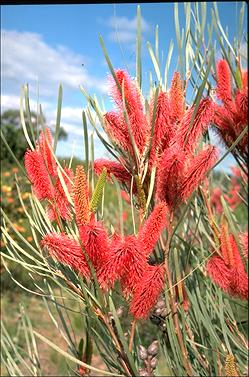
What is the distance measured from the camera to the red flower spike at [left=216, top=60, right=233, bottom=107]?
0.55 metres

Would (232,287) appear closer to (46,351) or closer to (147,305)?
(147,305)

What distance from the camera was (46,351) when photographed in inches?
84.3

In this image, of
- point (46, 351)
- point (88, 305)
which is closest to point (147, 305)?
point (88, 305)

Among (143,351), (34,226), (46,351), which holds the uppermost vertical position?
(34,226)

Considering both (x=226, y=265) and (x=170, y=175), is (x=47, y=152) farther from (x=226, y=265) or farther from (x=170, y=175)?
(x=226, y=265)

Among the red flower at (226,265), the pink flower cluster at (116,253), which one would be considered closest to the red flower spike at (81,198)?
the pink flower cluster at (116,253)

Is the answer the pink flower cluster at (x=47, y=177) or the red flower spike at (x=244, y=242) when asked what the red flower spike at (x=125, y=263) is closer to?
the pink flower cluster at (x=47, y=177)

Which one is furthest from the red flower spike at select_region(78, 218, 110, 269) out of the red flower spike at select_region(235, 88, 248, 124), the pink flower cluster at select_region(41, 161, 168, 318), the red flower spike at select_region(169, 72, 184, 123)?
the red flower spike at select_region(235, 88, 248, 124)

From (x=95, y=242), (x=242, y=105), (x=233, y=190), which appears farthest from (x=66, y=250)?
(x=233, y=190)

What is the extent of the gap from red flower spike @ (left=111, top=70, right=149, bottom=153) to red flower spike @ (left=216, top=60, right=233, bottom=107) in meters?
0.15

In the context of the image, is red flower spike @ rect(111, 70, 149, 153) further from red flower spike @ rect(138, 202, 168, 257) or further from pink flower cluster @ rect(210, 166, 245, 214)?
pink flower cluster @ rect(210, 166, 245, 214)

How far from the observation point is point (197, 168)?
0.41 metres

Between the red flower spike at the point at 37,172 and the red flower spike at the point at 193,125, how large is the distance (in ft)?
0.34

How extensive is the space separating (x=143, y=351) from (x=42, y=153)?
199 millimetres
